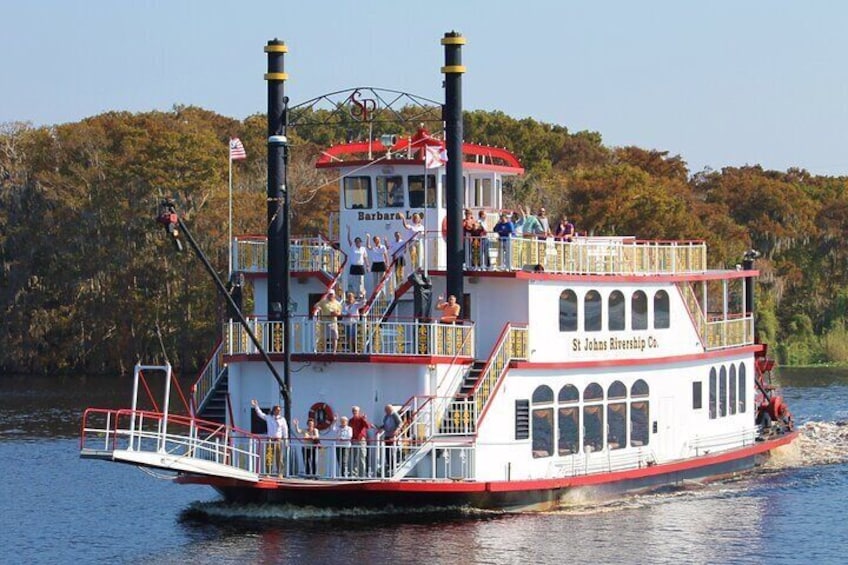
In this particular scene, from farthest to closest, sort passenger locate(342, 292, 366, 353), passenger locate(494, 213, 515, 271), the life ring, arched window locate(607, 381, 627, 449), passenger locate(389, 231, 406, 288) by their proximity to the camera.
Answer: arched window locate(607, 381, 627, 449) < passenger locate(389, 231, 406, 288) < passenger locate(494, 213, 515, 271) < the life ring < passenger locate(342, 292, 366, 353)

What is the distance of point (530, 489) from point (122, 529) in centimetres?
725

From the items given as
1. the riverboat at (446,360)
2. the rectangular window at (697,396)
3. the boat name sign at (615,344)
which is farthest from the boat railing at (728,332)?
the boat name sign at (615,344)

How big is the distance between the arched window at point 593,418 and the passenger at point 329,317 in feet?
16.4

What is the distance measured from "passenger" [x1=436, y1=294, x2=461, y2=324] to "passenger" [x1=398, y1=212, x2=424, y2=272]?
1.95 meters

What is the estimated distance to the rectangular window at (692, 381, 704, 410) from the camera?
38156 millimetres

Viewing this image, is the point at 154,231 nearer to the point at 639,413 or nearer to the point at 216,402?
the point at 216,402

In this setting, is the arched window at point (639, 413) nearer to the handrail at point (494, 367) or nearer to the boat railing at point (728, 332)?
the boat railing at point (728, 332)

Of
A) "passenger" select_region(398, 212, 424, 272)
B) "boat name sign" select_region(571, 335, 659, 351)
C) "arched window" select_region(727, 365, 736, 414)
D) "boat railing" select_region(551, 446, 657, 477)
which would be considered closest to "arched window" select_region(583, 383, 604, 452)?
"boat railing" select_region(551, 446, 657, 477)

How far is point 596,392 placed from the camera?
35406 mm

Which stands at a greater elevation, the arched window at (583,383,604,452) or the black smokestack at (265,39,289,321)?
the black smokestack at (265,39,289,321)

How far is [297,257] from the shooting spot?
36812 millimetres

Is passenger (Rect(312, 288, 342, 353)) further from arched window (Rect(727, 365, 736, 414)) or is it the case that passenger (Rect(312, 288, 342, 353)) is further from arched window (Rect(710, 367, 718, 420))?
arched window (Rect(727, 365, 736, 414))

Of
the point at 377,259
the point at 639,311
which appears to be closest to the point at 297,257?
the point at 377,259

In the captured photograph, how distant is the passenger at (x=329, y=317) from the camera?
33188 mm
